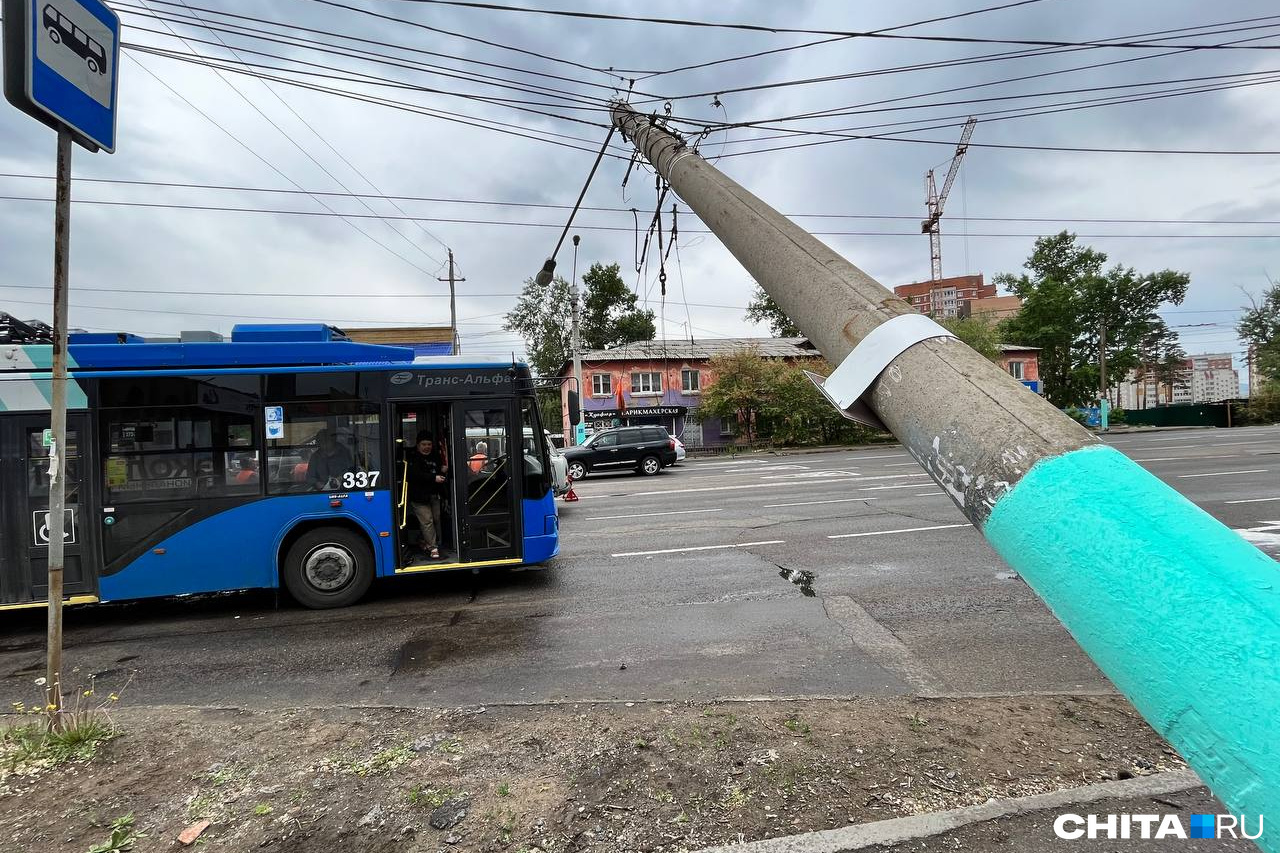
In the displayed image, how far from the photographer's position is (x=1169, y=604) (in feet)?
3.36

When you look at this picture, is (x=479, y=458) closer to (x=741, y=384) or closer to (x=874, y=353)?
(x=874, y=353)

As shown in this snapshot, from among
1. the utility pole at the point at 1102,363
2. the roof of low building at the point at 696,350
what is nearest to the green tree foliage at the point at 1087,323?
the utility pole at the point at 1102,363

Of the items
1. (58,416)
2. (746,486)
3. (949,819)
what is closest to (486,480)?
(58,416)

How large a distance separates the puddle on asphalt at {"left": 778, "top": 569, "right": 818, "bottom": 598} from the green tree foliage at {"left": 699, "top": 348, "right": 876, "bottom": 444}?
2875cm

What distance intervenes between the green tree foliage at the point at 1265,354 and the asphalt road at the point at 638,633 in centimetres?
5209

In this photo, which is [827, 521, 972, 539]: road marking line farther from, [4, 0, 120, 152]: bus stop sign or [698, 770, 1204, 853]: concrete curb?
[4, 0, 120, 152]: bus stop sign

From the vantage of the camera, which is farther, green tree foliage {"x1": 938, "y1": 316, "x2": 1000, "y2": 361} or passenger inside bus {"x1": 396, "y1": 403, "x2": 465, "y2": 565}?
green tree foliage {"x1": 938, "y1": 316, "x2": 1000, "y2": 361}

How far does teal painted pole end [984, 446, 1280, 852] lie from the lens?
92cm

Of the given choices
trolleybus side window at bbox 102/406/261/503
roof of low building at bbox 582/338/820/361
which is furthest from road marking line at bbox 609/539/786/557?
roof of low building at bbox 582/338/820/361

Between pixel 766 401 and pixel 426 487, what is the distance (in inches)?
1220

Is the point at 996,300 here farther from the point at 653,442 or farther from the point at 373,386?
the point at 373,386

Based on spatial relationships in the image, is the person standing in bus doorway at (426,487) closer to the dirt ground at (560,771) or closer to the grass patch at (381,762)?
the dirt ground at (560,771)

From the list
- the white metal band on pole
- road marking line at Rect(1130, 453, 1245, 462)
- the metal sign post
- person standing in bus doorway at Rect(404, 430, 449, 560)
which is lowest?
road marking line at Rect(1130, 453, 1245, 462)

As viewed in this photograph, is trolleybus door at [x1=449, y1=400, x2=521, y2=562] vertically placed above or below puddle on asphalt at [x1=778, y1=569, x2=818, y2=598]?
above
